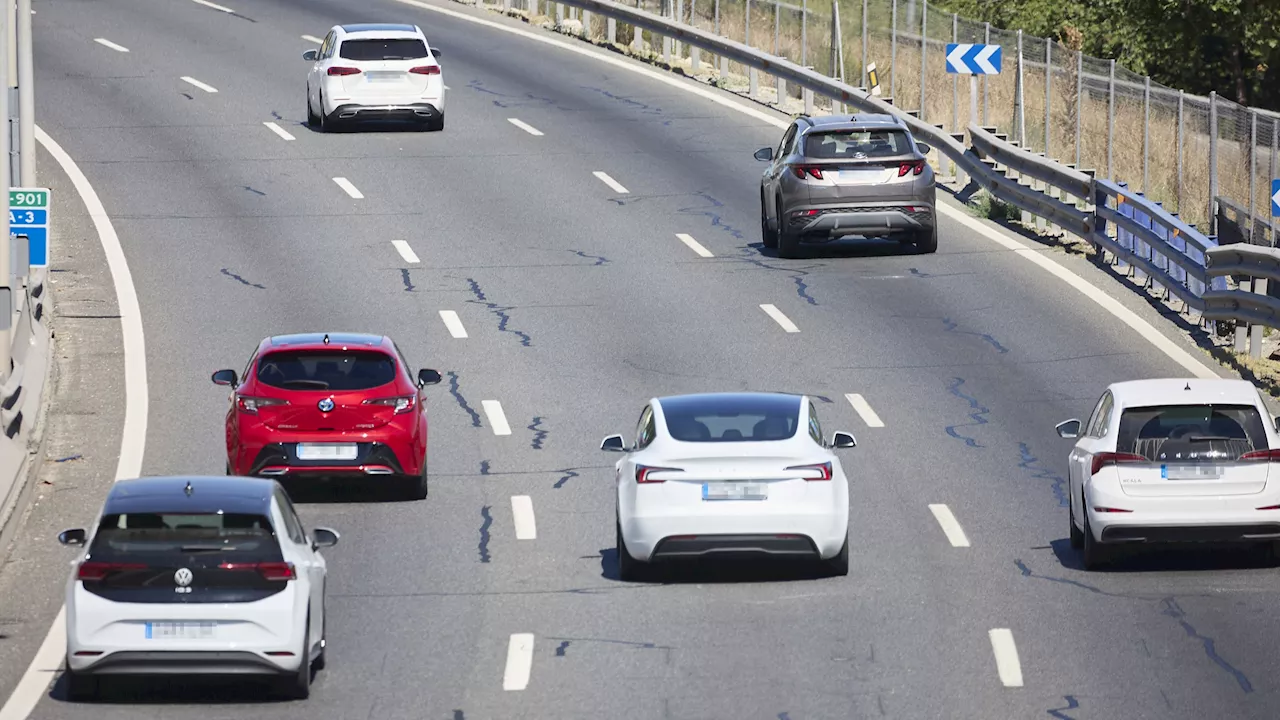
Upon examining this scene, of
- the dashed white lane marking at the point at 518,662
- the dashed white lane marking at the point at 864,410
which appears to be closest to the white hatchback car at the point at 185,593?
the dashed white lane marking at the point at 518,662

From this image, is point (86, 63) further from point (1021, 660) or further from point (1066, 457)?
point (1021, 660)

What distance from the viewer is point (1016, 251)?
3350 centimetres

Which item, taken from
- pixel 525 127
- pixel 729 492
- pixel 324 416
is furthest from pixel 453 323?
pixel 525 127

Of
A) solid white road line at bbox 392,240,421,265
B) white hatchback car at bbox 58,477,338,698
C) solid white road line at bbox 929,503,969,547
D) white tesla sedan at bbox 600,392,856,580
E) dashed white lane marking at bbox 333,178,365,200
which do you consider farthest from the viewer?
dashed white lane marking at bbox 333,178,365,200

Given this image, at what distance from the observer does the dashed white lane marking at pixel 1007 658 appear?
49.5ft

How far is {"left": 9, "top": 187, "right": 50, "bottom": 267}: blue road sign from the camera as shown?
2709 cm

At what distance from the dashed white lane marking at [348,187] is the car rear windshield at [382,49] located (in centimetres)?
433

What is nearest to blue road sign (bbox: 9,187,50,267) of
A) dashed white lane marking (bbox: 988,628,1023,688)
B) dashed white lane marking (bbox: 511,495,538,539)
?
dashed white lane marking (bbox: 511,495,538,539)

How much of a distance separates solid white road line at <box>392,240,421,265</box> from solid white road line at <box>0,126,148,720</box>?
364cm

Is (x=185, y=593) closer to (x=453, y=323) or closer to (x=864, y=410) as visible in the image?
(x=864, y=410)

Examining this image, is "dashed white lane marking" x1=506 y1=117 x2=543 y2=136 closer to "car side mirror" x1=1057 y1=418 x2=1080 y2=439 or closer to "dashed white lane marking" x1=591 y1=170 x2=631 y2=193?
"dashed white lane marking" x1=591 y1=170 x2=631 y2=193

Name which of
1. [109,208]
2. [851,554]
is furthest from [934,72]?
[851,554]

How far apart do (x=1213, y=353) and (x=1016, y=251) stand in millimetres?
6582

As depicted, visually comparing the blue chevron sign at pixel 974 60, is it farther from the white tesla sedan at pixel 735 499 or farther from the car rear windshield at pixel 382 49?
the white tesla sedan at pixel 735 499
